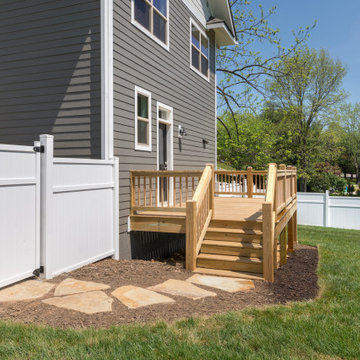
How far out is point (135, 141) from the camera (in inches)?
279

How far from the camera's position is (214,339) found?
310 centimetres

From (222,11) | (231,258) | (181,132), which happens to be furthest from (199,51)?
(231,258)

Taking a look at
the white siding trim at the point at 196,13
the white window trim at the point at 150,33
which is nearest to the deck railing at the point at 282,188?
the white window trim at the point at 150,33

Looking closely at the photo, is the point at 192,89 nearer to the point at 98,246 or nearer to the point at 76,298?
the point at 98,246

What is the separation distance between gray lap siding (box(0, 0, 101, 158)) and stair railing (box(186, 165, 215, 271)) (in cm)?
188

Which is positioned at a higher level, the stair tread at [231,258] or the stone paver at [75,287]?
the stair tread at [231,258]

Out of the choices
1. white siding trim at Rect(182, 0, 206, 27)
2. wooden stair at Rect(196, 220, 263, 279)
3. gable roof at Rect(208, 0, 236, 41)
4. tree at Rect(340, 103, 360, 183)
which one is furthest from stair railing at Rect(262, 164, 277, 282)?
tree at Rect(340, 103, 360, 183)

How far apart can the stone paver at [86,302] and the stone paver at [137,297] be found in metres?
0.17

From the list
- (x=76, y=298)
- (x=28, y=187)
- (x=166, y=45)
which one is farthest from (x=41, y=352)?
(x=166, y=45)

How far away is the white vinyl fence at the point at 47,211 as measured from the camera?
13.8 feet

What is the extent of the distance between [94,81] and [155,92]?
2.00 m

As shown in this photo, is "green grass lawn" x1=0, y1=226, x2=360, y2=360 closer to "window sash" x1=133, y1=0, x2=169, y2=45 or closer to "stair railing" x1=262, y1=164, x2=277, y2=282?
"stair railing" x1=262, y1=164, x2=277, y2=282

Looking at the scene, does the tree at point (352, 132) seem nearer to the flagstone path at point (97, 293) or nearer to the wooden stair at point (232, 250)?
the wooden stair at point (232, 250)

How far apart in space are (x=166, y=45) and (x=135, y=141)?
117 inches
